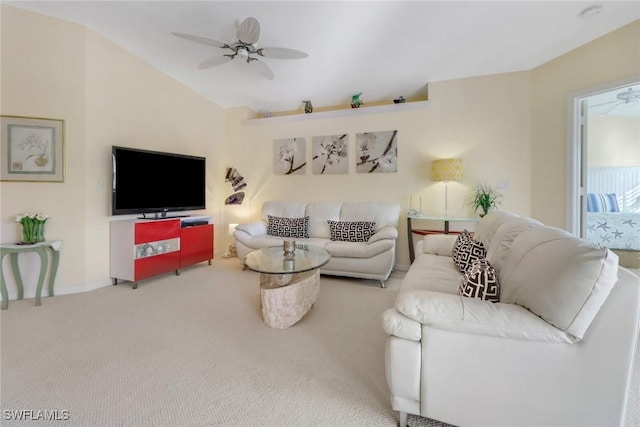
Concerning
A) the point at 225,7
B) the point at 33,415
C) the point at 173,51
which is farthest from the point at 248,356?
the point at 173,51

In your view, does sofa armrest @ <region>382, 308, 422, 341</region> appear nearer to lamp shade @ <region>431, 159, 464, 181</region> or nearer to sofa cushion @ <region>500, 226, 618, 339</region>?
sofa cushion @ <region>500, 226, 618, 339</region>

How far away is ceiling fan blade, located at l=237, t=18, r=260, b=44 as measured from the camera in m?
Result: 2.15

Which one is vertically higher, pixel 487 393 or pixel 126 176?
pixel 126 176

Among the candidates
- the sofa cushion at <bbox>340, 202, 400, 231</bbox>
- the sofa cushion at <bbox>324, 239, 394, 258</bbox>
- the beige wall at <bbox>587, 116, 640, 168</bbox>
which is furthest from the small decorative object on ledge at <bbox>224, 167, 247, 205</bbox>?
the beige wall at <bbox>587, 116, 640, 168</bbox>

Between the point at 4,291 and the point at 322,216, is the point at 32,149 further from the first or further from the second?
the point at 322,216

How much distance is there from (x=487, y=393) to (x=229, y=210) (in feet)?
14.9

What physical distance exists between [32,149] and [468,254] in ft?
14.1

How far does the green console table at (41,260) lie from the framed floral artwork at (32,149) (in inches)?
27.2

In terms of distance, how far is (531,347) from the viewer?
105cm

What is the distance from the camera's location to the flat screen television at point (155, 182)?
122 inches

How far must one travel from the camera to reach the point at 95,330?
212 cm

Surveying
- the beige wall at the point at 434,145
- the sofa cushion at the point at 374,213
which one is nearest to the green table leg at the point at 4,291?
the beige wall at the point at 434,145

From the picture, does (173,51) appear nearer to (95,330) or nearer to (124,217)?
(124,217)

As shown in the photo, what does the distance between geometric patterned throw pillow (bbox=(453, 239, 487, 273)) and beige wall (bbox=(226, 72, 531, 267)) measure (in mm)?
1584
